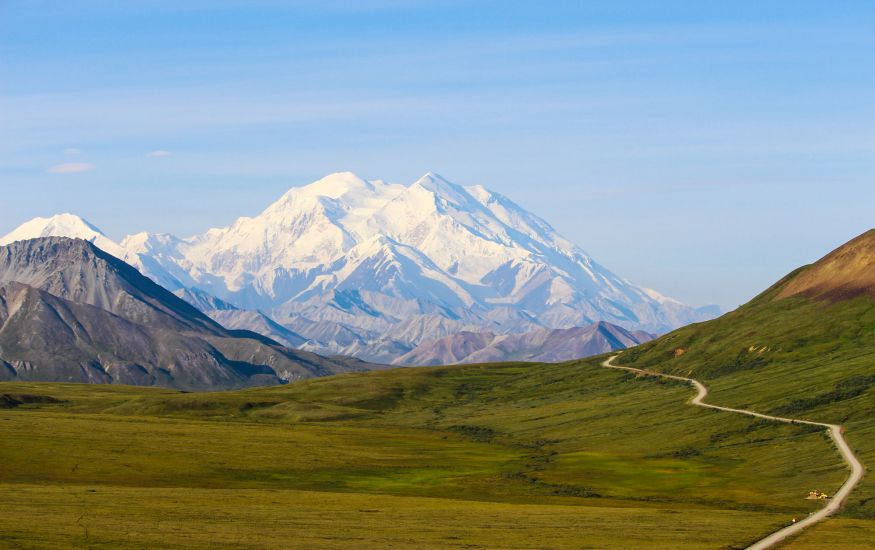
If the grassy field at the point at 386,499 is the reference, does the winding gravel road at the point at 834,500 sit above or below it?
below

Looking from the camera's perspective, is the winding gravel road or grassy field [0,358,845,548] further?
the winding gravel road

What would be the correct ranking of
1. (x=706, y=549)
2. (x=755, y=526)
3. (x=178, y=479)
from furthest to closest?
(x=178, y=479)
(x=755, y=526)
(x=706, y=549)

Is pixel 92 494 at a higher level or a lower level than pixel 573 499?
higher

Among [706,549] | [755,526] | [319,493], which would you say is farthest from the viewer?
[319,493]

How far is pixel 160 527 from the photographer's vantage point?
4072 inches

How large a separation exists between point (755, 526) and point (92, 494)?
234 ft

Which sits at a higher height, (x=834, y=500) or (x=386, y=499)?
(x=386, y=499)

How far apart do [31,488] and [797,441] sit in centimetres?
12052

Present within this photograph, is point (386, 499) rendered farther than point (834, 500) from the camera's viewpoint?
Yes

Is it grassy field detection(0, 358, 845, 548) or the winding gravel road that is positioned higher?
grassy field detection(0, 358, 845, 548)

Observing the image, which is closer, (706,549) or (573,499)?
(706,549)

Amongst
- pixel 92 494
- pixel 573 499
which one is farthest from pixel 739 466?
pixel 92 494

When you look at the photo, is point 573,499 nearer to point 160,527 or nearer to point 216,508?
point 216,508

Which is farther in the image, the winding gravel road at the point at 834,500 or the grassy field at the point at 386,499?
the winding gravel road at the point at 834,500
